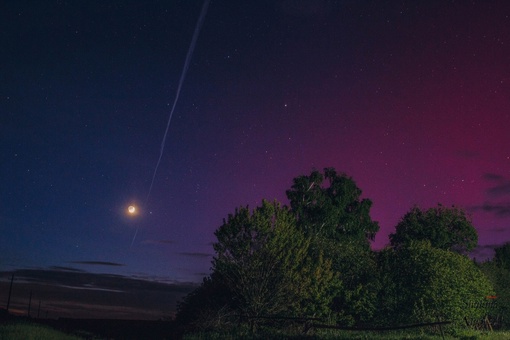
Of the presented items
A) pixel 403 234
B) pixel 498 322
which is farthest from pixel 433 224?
pixel 498 322

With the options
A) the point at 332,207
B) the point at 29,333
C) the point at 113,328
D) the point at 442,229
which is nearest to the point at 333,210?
the point at 332,207

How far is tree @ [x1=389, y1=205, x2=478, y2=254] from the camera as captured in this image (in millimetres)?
68688

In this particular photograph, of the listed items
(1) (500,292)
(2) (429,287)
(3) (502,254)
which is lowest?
(2) (429,287)

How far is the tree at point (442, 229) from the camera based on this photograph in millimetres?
68688

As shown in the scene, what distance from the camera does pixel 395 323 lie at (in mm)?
43812

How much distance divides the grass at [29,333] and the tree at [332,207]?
102 feet

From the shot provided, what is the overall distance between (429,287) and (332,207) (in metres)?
20.0

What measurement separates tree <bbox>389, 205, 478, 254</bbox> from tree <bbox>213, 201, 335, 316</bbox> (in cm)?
3196

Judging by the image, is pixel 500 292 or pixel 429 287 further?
pixel 500 292

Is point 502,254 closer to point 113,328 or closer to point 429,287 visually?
point 429,287

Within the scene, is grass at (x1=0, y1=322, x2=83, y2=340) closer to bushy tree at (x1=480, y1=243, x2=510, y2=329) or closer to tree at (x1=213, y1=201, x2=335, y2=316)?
tree at (x1=213, y1=201, x2=335, y2=316)

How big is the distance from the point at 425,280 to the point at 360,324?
618 centimetres

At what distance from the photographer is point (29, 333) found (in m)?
31.7

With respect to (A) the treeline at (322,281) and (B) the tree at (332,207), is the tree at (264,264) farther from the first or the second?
(B) the tree at (332,207)
